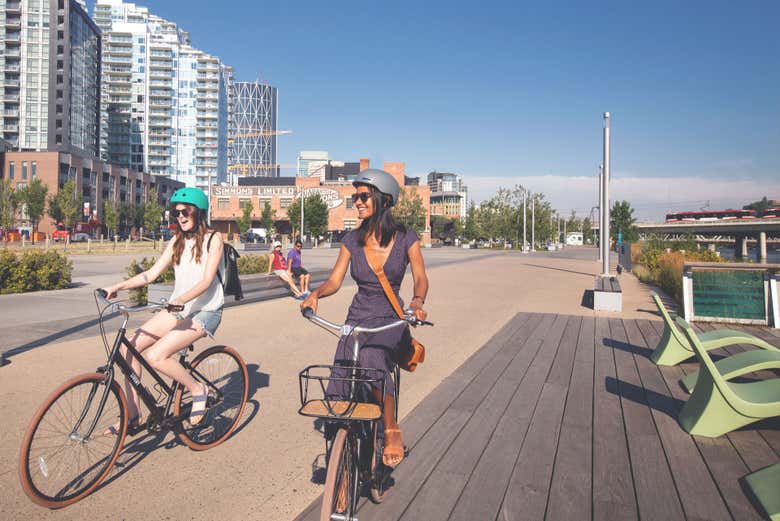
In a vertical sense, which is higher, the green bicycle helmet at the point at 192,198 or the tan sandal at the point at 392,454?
the green bicycle helmet at the point at 192,198

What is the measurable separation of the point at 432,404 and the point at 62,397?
3063 mm

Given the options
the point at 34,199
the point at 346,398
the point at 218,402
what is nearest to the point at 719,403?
the point at 346,398

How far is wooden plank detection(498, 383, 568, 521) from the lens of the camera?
3.17 m

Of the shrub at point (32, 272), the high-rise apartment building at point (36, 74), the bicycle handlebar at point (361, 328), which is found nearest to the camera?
the bicycle handlebar at point (361, 328)

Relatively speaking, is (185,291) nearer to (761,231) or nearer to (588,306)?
(588,306)

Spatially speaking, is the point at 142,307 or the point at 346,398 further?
the point at 142,307

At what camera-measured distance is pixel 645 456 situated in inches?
156

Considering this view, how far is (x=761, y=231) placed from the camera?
235ft

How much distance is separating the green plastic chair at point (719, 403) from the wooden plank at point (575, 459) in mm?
786

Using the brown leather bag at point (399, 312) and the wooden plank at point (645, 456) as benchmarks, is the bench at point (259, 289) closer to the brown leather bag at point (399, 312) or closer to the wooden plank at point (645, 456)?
the wooden plank at point (645, 456)

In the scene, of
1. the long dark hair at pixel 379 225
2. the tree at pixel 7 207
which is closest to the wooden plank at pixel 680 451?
the long dark hair at pixel 379 225

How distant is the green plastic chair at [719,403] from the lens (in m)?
4.08

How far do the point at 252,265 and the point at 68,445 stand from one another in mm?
14172

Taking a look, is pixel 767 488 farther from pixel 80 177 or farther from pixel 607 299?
pixel 80 177
